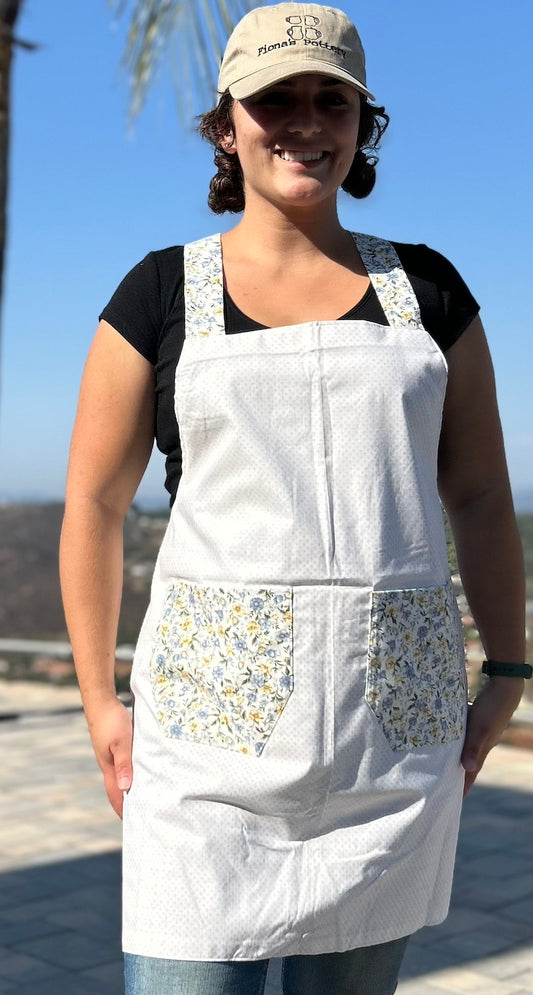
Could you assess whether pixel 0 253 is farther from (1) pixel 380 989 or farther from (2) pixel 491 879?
(1) pixel 380 989

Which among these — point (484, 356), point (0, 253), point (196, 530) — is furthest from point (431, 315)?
point (0, 253)

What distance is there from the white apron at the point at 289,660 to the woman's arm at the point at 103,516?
10cm

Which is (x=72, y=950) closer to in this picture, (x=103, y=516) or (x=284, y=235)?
(x=103, y=516)

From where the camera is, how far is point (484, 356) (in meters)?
1.87

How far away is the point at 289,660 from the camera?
5.29 feet

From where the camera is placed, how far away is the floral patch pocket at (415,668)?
1638mm

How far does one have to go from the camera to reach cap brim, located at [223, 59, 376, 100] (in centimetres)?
169

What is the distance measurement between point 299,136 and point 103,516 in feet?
1.97

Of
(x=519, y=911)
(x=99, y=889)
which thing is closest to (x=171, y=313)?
(x=519, y=911)

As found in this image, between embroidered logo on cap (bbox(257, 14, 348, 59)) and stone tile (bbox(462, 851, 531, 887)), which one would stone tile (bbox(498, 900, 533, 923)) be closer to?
stone tile (bbox(462, 851, 531, 887))

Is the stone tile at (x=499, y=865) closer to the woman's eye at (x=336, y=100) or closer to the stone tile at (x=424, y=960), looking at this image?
the stone tile at (x=424, y=960)

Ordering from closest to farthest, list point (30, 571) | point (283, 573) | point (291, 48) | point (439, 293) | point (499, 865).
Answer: point (283, 573) → point (291, 48) → point (439, 293) → point (499, 865) → point (30, 571)

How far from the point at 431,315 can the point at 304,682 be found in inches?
22.2

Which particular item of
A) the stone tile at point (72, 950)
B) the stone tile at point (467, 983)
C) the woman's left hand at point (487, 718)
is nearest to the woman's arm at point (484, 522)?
the woman's left hand at point (487, 718)
